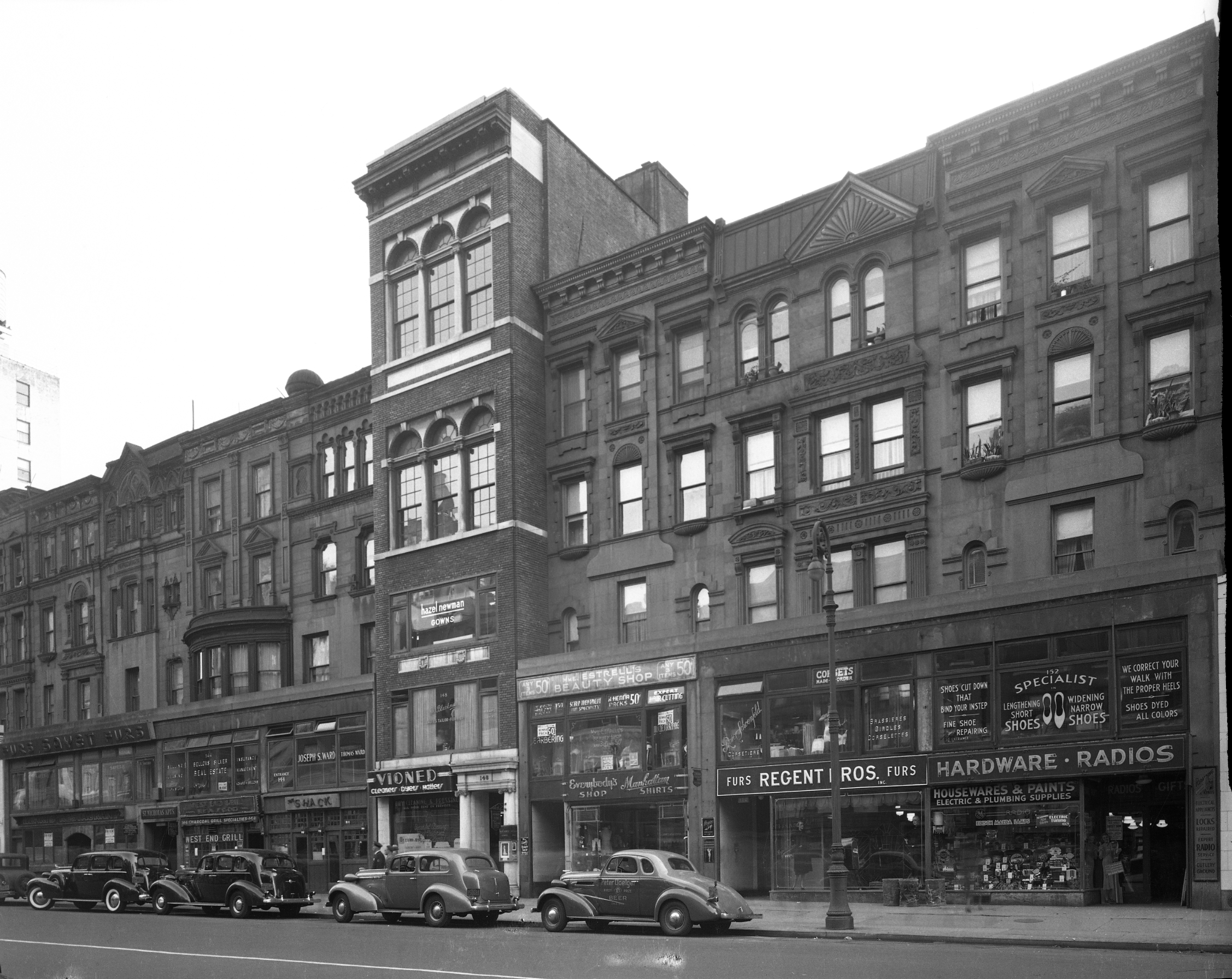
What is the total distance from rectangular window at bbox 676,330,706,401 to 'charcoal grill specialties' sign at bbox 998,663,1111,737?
1255cm

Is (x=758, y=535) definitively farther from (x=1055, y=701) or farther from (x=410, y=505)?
(x=410, y=505)

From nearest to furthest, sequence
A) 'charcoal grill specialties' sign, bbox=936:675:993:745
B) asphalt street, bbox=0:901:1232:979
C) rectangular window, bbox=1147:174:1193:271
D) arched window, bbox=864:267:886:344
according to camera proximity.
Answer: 1. asphalt street, bbox=0:901:1232:979
2. rectangular window, bbox=1147:174:1193:271
3. 'charcoal grill specialties' sign, bbox=936:675:993:745
4. arched window, bbox=864:267:886:344

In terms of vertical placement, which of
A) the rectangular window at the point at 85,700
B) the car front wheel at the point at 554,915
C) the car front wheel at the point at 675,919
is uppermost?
the rectangular window at the point at 85,700

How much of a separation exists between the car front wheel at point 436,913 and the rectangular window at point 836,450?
46.3 ft

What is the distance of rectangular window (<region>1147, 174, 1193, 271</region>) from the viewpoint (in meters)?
29.2

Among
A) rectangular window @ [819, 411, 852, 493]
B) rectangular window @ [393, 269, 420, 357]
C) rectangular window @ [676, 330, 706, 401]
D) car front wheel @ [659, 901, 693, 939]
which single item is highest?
rectangular window @ [393, 269, 420, 357]

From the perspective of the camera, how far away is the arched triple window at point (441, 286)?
4106 centimetres

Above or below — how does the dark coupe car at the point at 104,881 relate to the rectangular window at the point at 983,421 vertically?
below

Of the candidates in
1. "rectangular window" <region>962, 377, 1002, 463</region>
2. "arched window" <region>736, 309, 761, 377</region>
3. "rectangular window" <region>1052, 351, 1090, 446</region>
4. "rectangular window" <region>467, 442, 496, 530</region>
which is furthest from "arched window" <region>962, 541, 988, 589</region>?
"rectangular window" <region>467, 442, 496, 530</region>

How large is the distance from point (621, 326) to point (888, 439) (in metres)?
9.34

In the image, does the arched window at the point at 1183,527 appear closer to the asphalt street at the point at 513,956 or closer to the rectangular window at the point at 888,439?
the rectangular window at the point at 888,439

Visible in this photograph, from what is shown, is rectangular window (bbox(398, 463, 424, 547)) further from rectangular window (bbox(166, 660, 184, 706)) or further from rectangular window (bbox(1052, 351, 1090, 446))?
rectangular window (bbox(1052, 351, 1090, 446))

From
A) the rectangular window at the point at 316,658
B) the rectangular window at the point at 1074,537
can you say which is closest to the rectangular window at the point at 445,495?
the rectangular window at the point at 316,658

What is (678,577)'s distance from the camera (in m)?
37.0
